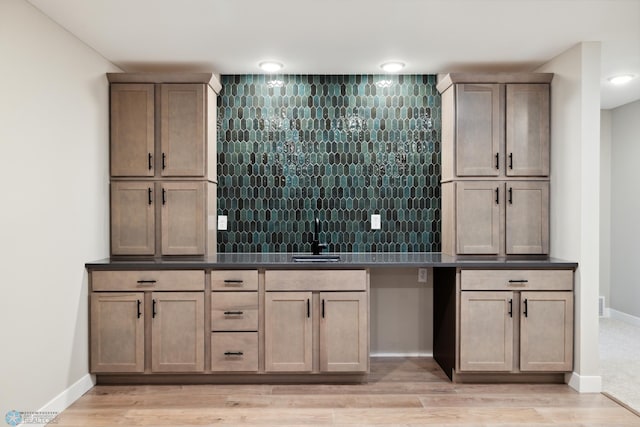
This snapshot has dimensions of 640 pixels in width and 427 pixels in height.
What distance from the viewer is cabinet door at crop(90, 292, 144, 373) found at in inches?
127

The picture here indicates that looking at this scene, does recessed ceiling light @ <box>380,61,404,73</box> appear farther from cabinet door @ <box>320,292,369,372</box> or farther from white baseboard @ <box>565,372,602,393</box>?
white baseboard @ <box>565,372,602,393</box>

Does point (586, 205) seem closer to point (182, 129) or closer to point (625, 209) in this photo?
point (625, 209)

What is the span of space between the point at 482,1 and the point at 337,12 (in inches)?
32.4

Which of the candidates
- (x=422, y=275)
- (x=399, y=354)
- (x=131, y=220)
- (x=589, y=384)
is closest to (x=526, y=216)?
(x=422, y=275)

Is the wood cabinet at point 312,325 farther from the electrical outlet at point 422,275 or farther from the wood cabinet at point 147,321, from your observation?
the electrical outlet at point 422,275

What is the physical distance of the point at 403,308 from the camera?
394cm

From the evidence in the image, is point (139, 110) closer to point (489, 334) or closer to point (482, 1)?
point (482, 1)

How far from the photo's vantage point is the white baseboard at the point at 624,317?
490 cm

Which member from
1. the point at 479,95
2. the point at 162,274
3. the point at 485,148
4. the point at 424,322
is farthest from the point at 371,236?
the point at 162,274

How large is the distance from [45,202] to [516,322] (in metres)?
3.17

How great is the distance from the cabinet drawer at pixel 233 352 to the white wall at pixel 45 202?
89 cm

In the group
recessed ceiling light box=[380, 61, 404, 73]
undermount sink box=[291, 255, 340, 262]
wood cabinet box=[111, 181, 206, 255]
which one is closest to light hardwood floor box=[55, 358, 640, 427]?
undermount sink box=[291, 255, 340, 262]

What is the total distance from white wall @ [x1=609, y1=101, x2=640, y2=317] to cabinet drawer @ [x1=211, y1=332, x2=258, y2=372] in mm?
4209

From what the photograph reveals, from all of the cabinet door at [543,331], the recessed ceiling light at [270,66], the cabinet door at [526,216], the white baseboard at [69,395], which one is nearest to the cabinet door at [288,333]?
the white baseboard at [69,395]
